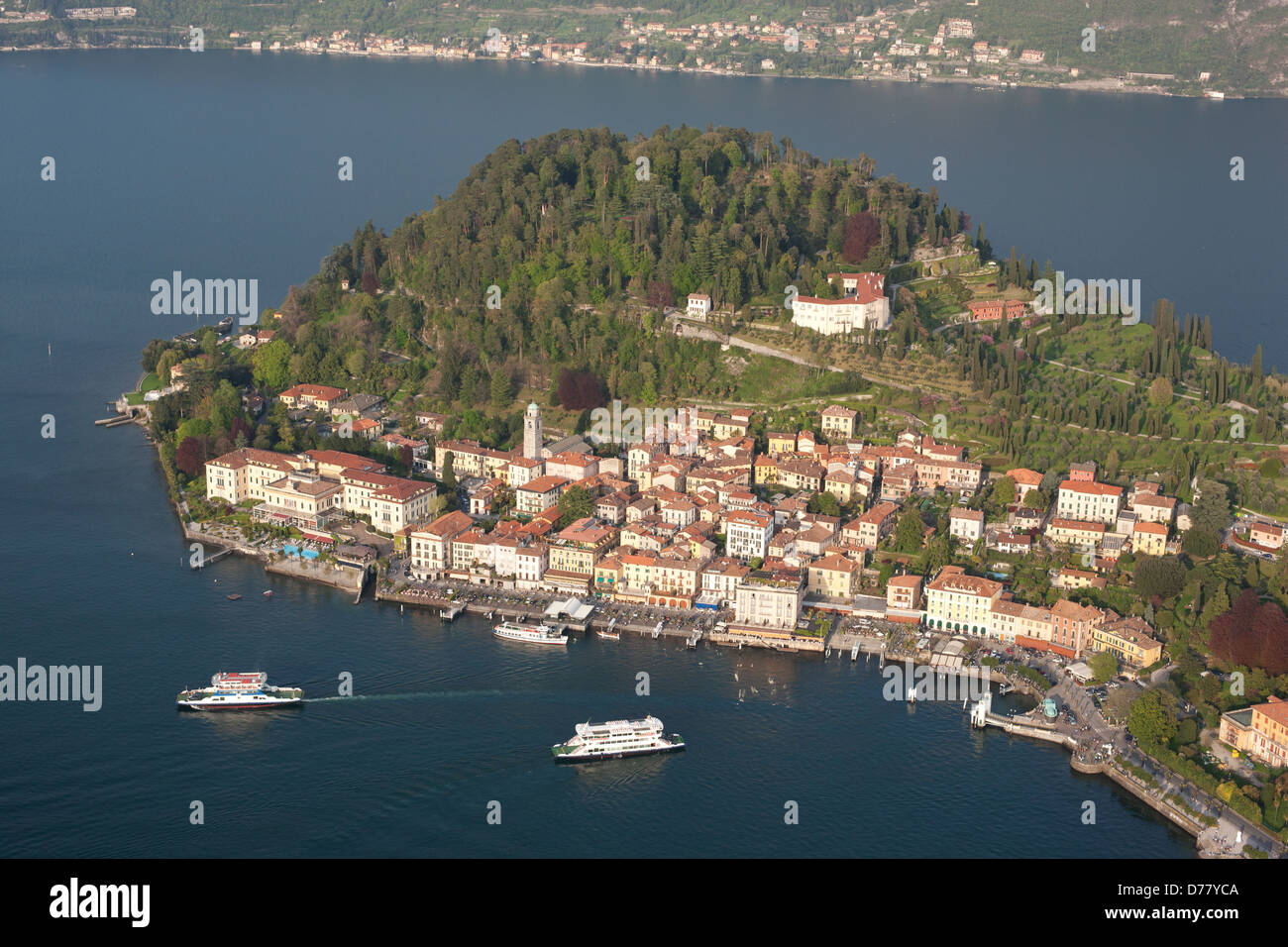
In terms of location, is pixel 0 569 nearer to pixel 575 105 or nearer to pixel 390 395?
pixel 390 395

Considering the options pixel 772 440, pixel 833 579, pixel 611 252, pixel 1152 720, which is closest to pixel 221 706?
pixel 833 579

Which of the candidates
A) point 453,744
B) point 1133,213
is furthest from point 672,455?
point 1133,213

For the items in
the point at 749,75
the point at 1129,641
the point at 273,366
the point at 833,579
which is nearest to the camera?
the point at 1129,641

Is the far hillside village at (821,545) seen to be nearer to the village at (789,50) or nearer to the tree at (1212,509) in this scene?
the tree at (1212,509)

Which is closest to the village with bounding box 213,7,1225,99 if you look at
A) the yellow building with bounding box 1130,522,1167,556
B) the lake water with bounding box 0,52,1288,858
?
the lake water with bounding box 0,52,1288,858

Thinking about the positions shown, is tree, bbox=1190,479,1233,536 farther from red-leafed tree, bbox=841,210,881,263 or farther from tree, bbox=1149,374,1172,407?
red-leafed tree, bbox=841,210,881,263

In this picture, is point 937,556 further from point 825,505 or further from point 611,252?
point 611,252

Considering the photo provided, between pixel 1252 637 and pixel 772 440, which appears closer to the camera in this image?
pixel 1252 637
